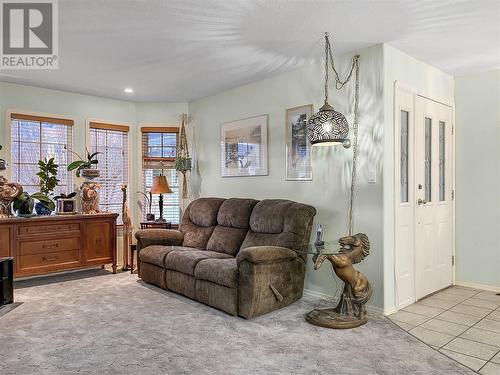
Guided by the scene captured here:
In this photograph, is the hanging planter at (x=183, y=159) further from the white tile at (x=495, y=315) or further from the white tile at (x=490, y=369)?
the white tile at (x=490, y=369)

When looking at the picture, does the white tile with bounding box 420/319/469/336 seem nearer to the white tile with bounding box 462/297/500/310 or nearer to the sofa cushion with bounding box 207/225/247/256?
the white tile with bounding box 462/297/500/310

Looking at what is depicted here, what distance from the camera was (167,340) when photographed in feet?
9.27

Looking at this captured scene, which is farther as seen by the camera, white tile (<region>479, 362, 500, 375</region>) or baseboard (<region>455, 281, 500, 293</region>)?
baseboard (<region>455, 281, 500, 293</region>)

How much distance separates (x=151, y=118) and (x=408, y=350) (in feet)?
15.4

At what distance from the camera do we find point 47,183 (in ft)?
15.7

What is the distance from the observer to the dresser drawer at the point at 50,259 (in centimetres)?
436

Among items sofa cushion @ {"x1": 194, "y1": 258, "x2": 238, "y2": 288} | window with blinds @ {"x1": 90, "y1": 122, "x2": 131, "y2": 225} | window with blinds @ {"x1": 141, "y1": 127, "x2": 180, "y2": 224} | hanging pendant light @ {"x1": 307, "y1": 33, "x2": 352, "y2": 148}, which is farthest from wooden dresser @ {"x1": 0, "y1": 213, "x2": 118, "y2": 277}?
hanging pendant light @ {"x1": 307, "y1": 33, "x2": 352, "y2": 148}

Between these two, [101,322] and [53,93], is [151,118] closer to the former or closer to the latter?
[53,93]

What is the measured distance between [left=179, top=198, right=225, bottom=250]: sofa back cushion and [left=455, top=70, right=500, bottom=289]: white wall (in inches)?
114

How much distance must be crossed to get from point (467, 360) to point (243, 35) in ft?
9.76

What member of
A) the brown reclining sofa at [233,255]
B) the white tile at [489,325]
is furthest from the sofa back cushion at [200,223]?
the white tile at [489,325]

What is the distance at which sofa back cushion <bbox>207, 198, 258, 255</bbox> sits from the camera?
166 inches

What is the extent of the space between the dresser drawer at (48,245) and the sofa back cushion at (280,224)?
2.22 m

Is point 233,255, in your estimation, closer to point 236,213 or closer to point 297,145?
point 236,213
